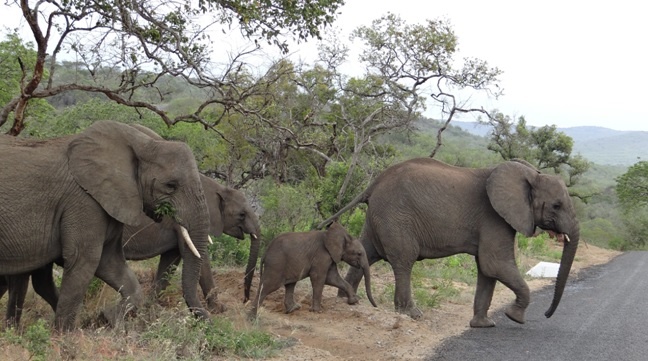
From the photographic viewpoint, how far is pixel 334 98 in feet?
68.1

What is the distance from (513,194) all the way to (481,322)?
173 centimetres

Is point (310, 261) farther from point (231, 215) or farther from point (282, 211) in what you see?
point (282, 211)

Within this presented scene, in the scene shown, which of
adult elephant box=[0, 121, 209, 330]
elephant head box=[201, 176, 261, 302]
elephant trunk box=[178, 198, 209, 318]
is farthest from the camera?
elephant head box=[201, 176, 261, 302]

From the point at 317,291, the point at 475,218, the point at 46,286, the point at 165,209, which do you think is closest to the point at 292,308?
the point at 317,291

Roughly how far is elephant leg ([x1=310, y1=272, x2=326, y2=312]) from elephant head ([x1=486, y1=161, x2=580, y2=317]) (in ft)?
8.15

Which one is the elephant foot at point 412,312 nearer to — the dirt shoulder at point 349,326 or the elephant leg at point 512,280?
the dirt shoulder at point 349,326

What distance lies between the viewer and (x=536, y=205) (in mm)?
9977

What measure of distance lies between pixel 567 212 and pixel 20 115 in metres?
7.04

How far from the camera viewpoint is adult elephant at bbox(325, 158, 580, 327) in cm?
980

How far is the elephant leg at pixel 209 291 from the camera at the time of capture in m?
9.21

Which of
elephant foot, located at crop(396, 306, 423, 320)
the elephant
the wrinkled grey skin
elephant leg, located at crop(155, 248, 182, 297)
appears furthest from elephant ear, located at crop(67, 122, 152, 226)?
elephant foot, located at crop(396, 306, 423, 320)

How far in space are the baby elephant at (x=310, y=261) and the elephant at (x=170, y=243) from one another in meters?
0.42

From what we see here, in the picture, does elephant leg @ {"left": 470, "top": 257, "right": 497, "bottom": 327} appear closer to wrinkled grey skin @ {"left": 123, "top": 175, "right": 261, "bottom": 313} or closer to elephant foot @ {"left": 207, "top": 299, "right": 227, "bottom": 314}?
wrinkled grey skin @ {"left": 123, "top": 175, "right": 261, "bottom": 313}

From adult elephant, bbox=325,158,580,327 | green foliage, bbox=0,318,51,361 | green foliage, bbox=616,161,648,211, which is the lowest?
green foliage, bbox=616,161,648,211
